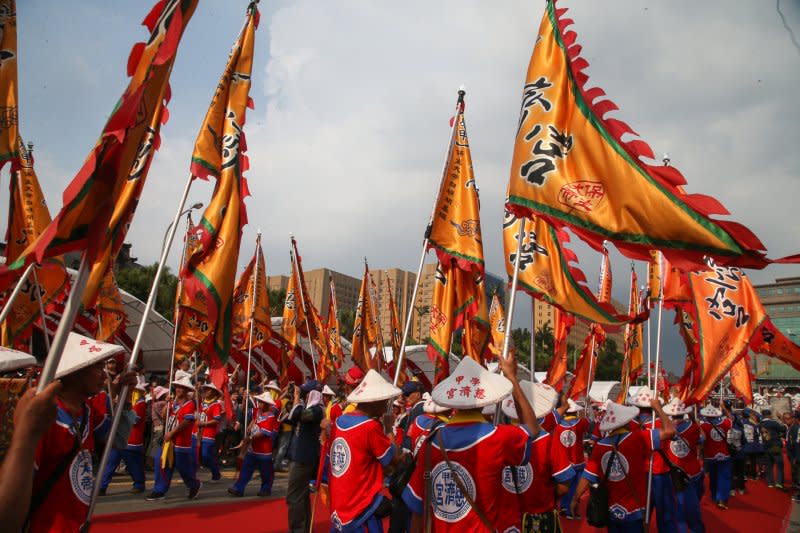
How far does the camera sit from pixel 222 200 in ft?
19.9

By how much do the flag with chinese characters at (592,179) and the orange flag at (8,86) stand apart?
5170 millimetres

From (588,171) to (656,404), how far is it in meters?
2.63

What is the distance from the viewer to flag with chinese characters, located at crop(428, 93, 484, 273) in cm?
719

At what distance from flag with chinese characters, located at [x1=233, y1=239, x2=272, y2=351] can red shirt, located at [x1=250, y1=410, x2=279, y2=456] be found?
3.04 metres

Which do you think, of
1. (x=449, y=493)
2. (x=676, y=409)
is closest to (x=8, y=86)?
(x=449, y=493)

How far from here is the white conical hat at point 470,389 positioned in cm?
381

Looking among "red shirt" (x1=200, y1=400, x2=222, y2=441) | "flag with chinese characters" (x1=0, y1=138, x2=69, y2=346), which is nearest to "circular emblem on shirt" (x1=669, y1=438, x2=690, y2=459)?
"red shirt" (x1=200, y1=400, x2=222, y2=441)

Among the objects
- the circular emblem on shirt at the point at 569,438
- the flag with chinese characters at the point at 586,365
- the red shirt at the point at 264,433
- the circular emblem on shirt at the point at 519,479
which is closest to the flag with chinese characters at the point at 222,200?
the circular emblem on shirt at the point at 519,479

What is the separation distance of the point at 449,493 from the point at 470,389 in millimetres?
717

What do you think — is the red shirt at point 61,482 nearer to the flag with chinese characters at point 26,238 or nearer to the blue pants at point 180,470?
the flag with chinese characters at point 26,238

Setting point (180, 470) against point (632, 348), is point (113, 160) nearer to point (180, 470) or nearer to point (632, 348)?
point (180, 470)

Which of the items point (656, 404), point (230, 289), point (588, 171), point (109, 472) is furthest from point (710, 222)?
point (109, 472)

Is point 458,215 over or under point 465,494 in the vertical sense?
over

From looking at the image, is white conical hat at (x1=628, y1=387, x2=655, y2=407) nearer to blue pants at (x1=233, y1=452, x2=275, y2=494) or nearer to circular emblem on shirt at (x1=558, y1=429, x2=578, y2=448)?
circular emblem on shirt at (x1=558, y1=429, x2=578, y2=448)
